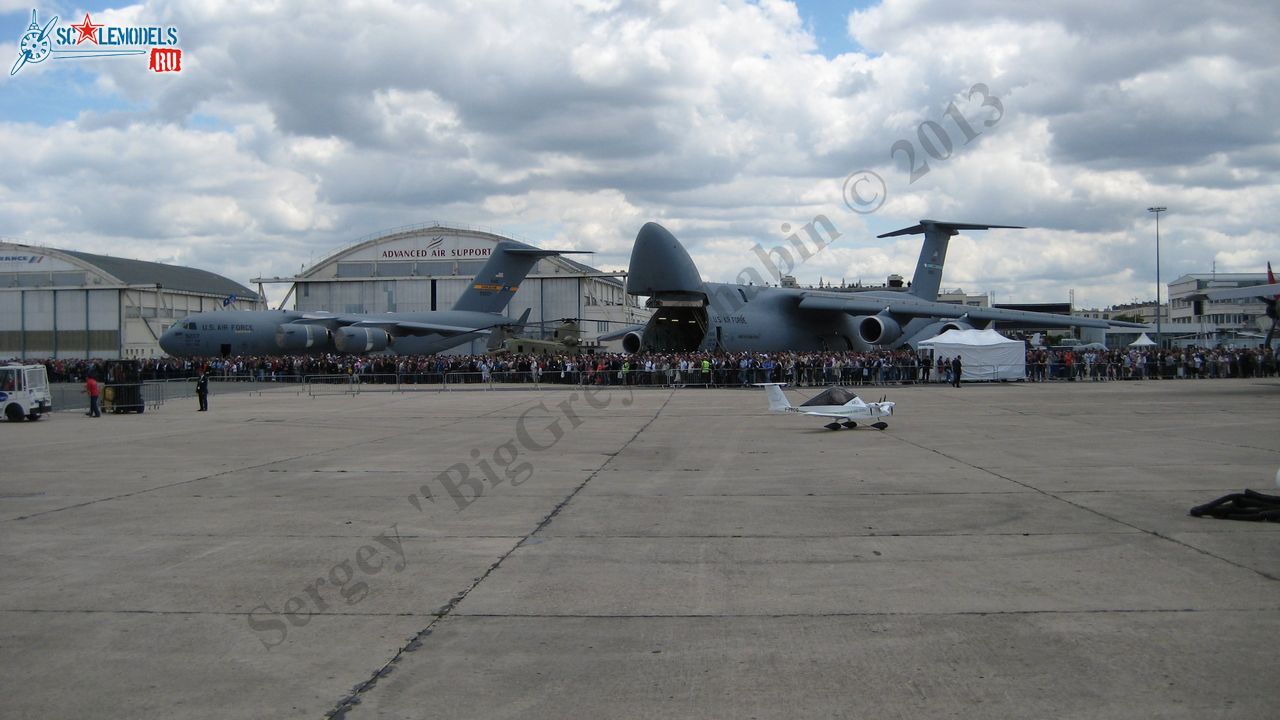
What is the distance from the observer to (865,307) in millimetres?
35594

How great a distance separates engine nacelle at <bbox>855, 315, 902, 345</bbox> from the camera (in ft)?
118

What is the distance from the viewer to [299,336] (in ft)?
142

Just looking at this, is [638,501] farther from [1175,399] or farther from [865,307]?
[865,307]

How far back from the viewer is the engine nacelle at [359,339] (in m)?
44.9

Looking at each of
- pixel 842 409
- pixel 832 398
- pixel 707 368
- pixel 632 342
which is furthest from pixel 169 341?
pixel 842 409

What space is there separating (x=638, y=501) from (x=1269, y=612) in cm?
616

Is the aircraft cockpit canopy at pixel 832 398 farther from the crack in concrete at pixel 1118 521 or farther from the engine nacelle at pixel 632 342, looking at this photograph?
the engine nacelle at pixel 632 342

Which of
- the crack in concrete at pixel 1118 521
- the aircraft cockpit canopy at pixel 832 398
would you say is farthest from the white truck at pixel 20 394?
the crack in concrete at pixel 1118 521

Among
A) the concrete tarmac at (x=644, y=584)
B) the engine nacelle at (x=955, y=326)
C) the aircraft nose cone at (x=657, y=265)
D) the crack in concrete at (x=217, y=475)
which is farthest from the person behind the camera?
the engine nacelle at (x=955, y=326)

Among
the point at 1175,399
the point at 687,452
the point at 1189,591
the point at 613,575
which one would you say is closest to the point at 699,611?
the point at 613,575

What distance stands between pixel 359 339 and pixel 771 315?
70.1 ft

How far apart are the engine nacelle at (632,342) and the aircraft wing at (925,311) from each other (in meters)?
6.76

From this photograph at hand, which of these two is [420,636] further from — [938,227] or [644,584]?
[938,227]

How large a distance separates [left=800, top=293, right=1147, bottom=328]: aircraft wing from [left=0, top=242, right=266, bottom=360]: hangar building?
137ft
